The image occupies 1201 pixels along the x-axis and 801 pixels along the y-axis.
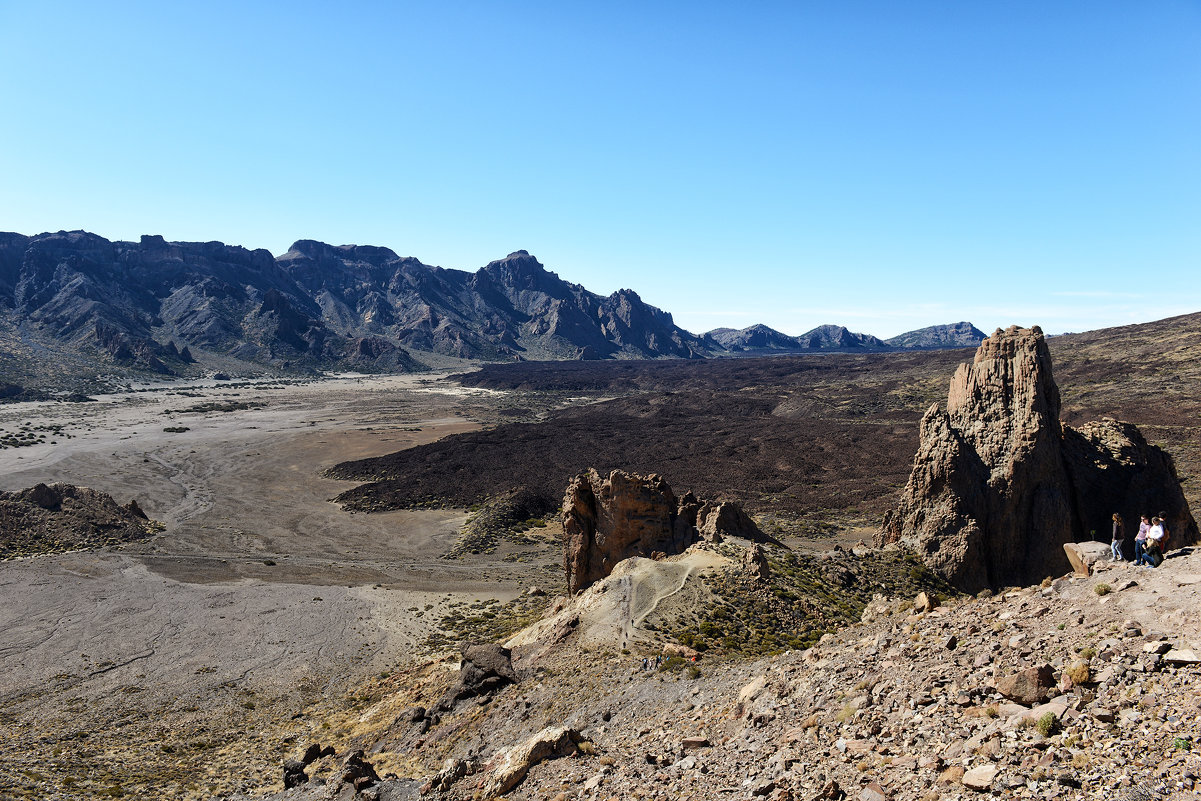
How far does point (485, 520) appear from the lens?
5641 centimetres

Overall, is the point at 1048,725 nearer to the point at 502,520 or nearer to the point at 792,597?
the point at 792,597

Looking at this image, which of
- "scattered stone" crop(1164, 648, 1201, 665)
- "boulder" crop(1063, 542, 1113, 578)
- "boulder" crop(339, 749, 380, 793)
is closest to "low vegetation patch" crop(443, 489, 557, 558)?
"boulder" crop(339, 749, 380, 793)

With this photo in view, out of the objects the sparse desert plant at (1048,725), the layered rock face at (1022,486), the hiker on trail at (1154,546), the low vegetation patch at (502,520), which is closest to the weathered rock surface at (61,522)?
the low vegetation patch at (502,520)

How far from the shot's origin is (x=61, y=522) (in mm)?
49031

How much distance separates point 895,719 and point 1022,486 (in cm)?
1923

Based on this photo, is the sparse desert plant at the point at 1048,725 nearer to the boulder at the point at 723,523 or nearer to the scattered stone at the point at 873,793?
the scattered stone at the point at 873,793

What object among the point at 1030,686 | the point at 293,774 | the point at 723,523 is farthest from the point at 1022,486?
the point at 293,774

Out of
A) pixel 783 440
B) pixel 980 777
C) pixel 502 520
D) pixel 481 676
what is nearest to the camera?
pixel 980 777

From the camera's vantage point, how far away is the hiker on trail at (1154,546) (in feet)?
41.9

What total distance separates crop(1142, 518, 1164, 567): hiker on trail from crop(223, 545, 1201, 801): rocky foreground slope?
2.20ft

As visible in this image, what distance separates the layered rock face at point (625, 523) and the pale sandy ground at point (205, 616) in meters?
10.0

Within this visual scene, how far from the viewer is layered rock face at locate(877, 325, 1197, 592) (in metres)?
24.9

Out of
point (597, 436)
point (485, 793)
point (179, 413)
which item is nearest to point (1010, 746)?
point (485, 793)

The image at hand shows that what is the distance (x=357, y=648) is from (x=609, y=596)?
15795 mm
